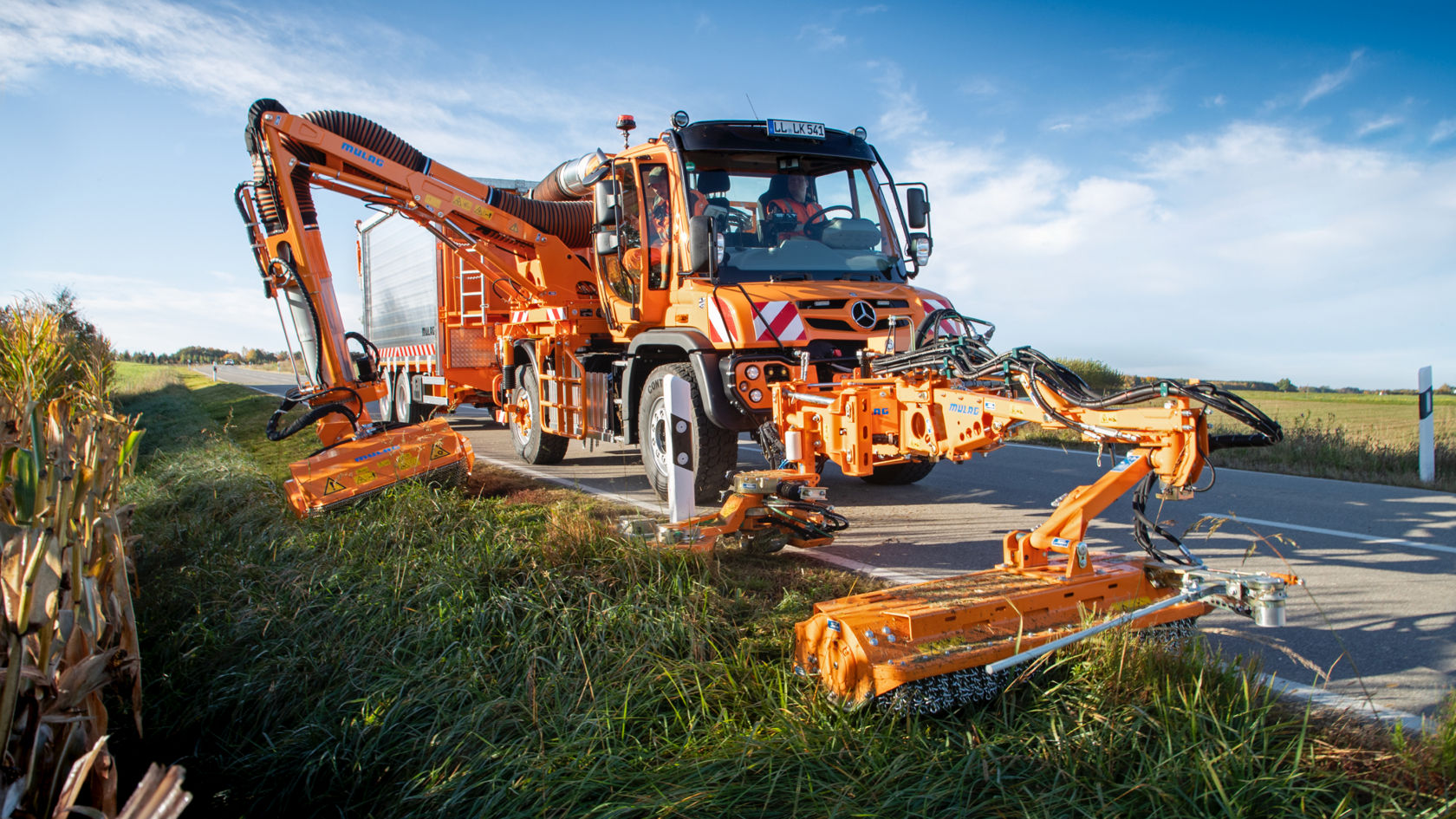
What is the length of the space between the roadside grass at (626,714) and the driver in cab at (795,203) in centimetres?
295

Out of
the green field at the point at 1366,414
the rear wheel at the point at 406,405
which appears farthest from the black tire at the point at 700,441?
the rear wheel at the point at 406,405

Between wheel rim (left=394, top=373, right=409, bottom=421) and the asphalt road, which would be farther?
wheel rim (left=394, top=373, right=409, bottom=421)

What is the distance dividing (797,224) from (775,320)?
1201mm

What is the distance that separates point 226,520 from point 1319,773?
6.38m

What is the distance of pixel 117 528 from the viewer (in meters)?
3.42

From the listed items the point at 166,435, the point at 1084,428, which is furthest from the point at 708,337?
the point at 166,435

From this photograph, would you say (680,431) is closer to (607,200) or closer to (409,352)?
(607,200)

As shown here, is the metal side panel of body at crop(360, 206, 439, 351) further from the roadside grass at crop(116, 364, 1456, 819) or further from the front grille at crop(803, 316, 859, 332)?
the roadside grass at crop(116, 364, 1456, 819)

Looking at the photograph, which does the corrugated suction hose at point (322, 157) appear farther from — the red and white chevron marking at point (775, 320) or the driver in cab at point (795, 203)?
the red and white chevron marking at point (775, 320)

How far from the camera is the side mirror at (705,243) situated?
236 inches

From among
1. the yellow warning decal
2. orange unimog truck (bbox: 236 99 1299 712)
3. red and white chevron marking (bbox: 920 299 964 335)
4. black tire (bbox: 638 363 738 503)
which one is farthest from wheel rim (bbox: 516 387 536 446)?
red and white chevron marking (bbox: 920 299 964 335)

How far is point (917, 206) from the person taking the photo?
6852mm

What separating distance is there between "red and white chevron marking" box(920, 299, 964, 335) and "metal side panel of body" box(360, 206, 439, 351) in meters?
7.23

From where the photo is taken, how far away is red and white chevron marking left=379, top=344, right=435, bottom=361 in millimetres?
11594
